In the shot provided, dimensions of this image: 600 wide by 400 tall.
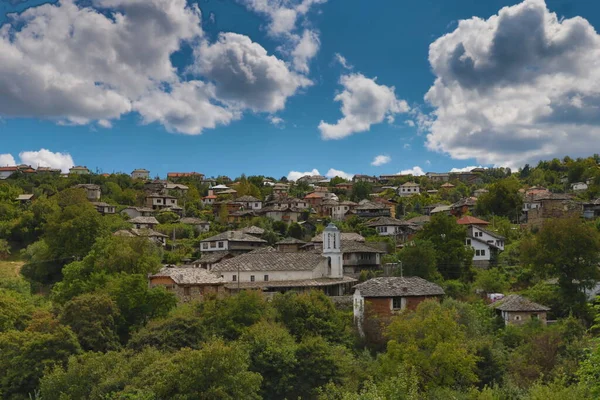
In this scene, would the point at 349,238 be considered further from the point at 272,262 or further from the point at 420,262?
the point at 272,262

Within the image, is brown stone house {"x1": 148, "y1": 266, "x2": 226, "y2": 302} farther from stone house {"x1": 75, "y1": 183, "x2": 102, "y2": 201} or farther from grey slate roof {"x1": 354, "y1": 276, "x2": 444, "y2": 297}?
stone house {"x1": 75, "y1": 183, "x2": 102, "y2": 201}

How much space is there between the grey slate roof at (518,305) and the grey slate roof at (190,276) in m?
18.1

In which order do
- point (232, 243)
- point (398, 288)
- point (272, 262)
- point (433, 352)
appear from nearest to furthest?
point (433, 352), point (398, 288), point (272, 262), point (232, 243)

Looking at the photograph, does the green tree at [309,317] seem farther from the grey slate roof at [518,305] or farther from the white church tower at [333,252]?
the grey slate roof at [518,305]

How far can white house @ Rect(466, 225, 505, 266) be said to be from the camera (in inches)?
1806

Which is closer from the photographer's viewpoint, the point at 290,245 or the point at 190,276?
the point at 190,276

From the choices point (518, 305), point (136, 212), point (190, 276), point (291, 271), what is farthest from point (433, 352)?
point (136, 212)

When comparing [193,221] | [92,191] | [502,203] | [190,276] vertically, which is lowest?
[190,276]

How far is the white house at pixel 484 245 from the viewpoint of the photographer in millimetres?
45875

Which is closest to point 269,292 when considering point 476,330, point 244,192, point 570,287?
point 476,330

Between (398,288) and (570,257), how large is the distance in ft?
35.9

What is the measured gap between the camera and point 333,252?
1620 inches

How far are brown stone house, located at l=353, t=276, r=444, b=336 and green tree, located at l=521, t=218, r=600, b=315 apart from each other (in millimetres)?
7230

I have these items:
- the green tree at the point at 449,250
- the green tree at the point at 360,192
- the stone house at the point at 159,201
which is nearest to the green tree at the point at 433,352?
the green tree at the point at 449,250
